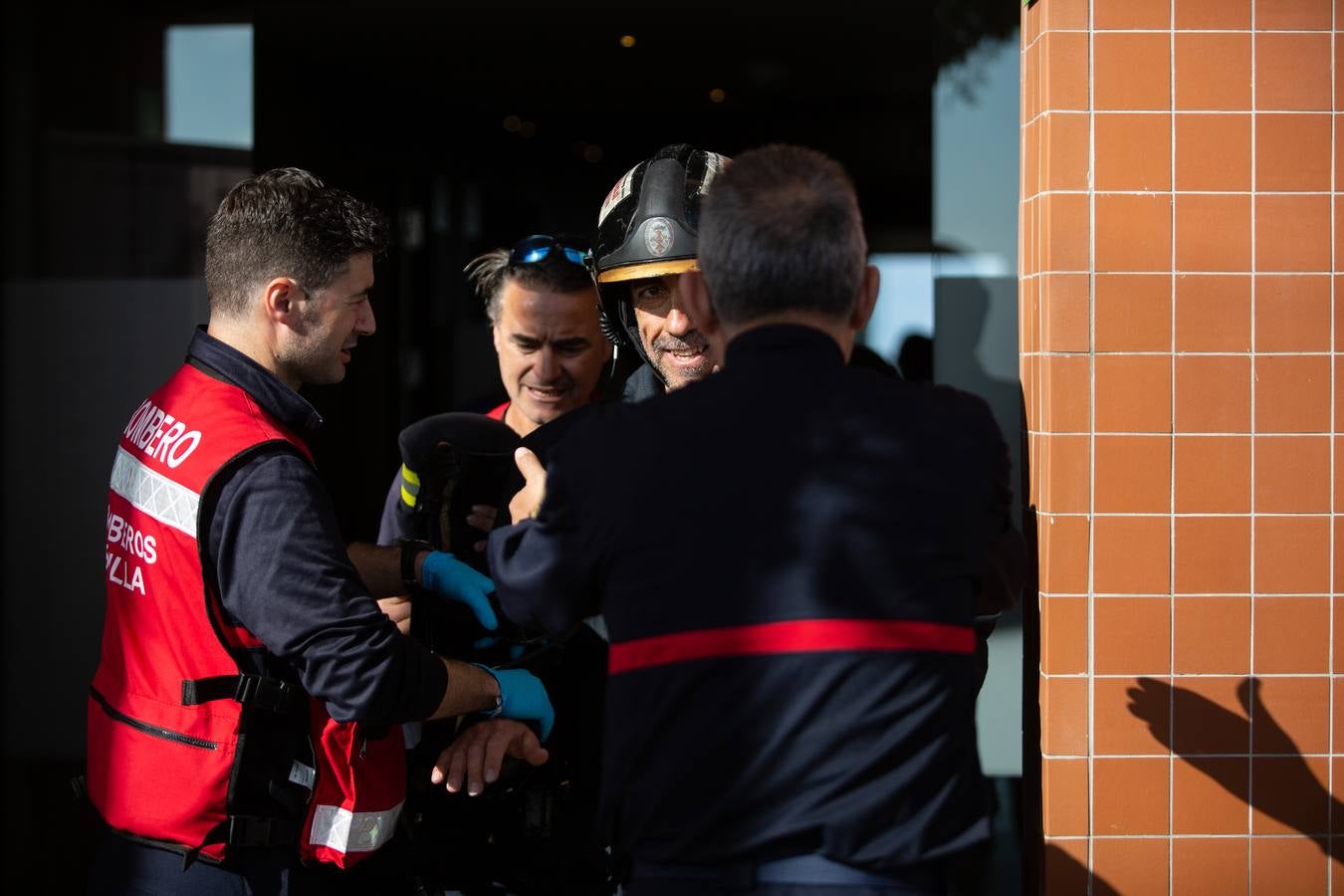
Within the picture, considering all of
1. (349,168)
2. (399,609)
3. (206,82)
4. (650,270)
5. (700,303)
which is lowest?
(399,609)

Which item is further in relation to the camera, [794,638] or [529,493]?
[529,493]

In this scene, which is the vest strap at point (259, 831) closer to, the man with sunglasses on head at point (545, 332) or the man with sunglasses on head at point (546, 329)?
the man with sunglasses on head at point (545, 332)

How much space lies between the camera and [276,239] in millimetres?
2055

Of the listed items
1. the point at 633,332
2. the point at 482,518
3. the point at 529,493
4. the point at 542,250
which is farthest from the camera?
the point at 542,250

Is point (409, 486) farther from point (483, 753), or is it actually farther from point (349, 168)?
point (349, 168)

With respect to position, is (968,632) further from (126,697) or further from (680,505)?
(126,697)

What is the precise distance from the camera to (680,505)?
4.71 feet

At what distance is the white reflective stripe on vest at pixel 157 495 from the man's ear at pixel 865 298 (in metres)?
1.01

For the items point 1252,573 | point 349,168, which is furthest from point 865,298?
point 349,168

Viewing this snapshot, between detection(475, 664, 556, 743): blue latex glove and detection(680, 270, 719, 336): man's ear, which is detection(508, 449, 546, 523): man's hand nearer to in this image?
detection(680, 270, 719, 336): man's ear

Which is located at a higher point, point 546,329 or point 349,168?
point 349,168

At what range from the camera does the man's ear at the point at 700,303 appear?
161 centimetres

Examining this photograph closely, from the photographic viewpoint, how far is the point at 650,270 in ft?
7.28

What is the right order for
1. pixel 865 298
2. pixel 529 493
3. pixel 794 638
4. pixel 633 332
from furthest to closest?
pixel 633 332, pixel 529 493, pixel 865 298, pixel 794 638
